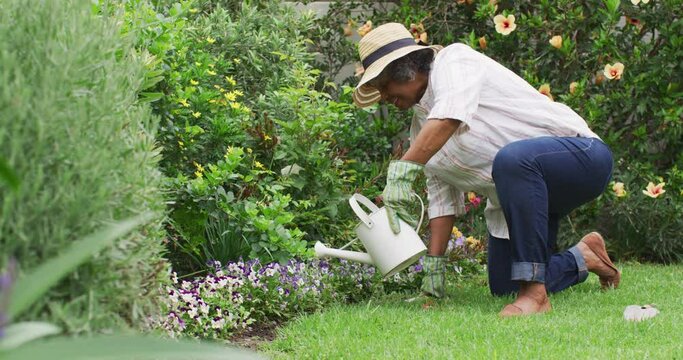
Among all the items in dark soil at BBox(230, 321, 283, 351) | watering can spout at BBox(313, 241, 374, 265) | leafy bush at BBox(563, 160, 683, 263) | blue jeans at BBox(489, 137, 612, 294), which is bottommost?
leafy bush at BBox(563, 160, 683, 263)

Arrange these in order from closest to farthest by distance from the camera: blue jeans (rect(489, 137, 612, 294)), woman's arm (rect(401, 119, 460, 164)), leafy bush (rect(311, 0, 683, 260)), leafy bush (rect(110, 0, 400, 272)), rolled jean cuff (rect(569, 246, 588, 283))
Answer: woman's arm (rect(401, 119, 460, 164)), blue jeans (rect(489, 137, 612, 294)), leafy bush (rect(110, 0, 400, 272)), rolled jean cuff (rect(569, 246, 588, 283)), leafy bush (rect(311, 0, 683, 260))

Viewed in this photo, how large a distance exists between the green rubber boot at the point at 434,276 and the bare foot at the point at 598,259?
71cm

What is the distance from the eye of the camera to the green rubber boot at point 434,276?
437 centimetres

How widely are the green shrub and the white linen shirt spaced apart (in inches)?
79.7

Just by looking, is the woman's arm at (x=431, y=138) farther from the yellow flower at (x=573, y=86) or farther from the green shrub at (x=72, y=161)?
the yellow flower at (x=573, y=86)

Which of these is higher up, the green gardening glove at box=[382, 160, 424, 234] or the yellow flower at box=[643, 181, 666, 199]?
the green gardening glove at box=[382, 160, 424, 234]

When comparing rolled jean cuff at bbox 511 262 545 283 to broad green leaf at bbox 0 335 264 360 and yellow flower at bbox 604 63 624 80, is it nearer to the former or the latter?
yellow flower at bbox 604 63 624 80

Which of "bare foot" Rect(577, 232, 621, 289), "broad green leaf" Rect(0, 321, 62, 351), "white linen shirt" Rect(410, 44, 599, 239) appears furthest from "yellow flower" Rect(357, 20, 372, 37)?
"broad green leaf" Rect(0, 321, 62, 351)

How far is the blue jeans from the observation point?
13.0 feet

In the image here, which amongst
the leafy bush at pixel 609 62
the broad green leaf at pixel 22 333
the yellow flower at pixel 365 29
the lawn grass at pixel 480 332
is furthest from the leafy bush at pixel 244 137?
the broad green leaf at pixel 22 333

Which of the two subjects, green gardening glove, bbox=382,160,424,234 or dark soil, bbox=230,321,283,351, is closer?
dark soil, bbox=230,321,283,351

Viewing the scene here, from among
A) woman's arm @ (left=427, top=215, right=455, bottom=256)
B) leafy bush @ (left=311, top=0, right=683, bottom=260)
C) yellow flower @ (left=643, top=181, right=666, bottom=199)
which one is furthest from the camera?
leafy bush @ (left=311, top=0, right=683, bottom=260)

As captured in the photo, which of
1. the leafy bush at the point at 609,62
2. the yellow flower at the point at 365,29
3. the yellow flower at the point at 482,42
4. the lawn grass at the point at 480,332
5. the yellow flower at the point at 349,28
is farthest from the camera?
the yellow flower at the point at 349,28

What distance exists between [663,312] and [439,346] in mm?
1171
